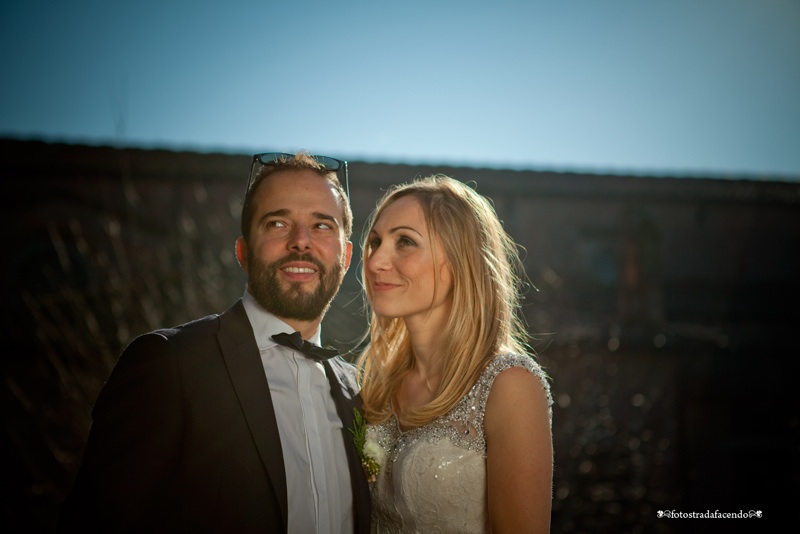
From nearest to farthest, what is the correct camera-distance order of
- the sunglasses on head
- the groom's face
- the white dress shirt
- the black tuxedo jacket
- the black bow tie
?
1. the black tuxedo jacket
2. the white dress shirt
3. the black bow tie
4. the groom's face
5. the sunglasses on head

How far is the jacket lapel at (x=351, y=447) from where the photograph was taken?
2.43 meters

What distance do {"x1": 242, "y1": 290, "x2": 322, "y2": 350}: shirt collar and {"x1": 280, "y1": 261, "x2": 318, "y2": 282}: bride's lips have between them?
0.20 metres

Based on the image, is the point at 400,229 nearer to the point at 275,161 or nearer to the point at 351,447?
the point at 275,161

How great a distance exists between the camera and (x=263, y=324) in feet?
7.98

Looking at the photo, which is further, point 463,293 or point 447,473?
point 463,293

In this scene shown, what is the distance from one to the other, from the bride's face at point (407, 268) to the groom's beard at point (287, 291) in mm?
270

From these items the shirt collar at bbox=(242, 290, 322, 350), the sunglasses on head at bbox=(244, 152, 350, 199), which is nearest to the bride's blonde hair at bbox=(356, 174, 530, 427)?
the sunglasses on head at bbox=(244, 152, 350, 199)

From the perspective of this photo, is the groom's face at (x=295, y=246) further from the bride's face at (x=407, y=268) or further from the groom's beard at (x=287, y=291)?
the bride's face at (x=407, y=268)

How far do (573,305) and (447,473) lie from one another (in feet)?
36.4

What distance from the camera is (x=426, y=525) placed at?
8.03ft

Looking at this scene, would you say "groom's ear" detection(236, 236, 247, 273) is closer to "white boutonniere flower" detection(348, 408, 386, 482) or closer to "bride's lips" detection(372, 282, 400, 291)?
"bride's lips" detection(372, 282, 400, 291)

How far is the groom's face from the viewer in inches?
99.0

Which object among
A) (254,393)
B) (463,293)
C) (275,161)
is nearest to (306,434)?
(254,393)

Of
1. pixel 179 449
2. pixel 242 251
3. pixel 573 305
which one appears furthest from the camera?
pixel 573 305
